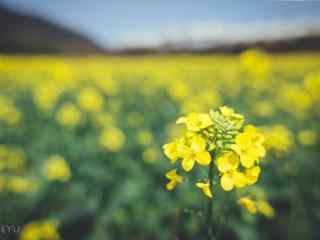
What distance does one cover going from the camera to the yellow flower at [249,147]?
948 millimetres

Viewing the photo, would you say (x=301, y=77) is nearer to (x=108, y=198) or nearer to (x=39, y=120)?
(x=39, y=120)

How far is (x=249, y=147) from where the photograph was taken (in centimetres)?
100

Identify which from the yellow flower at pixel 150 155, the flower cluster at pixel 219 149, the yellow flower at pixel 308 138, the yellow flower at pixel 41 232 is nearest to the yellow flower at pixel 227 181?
the flower cluster at pixel 219 149

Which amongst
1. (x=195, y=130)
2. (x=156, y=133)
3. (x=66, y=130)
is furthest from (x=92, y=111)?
(x=195, y=130)

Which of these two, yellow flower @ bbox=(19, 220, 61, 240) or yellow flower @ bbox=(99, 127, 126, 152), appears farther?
yellow flower @ bbox=(99, 127, 126, 152)

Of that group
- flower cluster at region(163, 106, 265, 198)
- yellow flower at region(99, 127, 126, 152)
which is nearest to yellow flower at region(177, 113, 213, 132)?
flower cluster at region(163, 106, 265, 198)

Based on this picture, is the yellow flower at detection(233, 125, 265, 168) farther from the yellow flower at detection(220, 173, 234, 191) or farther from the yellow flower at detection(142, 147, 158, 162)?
the yellow flower at detection(142, 147, 158, 162)

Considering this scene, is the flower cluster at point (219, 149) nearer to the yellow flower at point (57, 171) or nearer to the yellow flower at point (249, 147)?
the yellow flower at point (249, 147)

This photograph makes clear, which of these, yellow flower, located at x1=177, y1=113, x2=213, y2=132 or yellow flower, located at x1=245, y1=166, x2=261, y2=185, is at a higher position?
yellow flower, located at x1=177, y1=113, x2=213, y2=132

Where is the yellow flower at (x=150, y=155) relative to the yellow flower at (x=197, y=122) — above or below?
below

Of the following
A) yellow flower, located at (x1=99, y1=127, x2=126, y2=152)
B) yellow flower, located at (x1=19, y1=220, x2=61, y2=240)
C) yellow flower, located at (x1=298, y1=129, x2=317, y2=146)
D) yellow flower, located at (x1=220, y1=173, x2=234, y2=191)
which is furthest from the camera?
yellow flower, located at (x1=99, y1=127, x2=126, y2=152)

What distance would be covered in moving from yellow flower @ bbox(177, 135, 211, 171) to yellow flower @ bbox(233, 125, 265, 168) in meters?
0.08

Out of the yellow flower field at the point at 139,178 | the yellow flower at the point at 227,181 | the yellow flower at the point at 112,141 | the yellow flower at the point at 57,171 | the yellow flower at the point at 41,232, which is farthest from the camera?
the yellow flower at the point at 112,141

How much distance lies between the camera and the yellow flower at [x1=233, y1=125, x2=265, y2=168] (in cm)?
95
